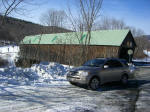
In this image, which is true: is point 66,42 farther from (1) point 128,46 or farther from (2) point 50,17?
(2) point 50,17

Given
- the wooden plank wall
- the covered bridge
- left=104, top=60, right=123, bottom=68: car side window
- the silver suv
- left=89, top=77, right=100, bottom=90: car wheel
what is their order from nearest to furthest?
the silver suv < left=89, top=77, right=100, bottom=90: car wheel < left=104, top=60, right=123, bottom=68: car side window < the wooden plank wall < the covered bridge

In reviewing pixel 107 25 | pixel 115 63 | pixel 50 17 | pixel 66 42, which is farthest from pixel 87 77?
pixel 107 25

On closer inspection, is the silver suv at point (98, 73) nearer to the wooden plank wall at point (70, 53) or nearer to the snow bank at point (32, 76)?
the snow bank at point (32, 76)

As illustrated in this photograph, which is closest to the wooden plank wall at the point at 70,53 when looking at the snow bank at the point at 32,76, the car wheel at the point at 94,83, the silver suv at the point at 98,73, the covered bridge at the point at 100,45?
the covered bridge at the point at 100,45

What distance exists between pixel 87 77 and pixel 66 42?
20.8 metres

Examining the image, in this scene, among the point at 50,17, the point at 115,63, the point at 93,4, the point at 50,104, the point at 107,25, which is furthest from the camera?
the point at 107,25

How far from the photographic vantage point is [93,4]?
50.5 ft

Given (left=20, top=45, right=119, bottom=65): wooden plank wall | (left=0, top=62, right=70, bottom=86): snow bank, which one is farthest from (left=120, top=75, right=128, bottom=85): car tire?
(left=20, top=45, right=119, bottom=65): wooden plank wall

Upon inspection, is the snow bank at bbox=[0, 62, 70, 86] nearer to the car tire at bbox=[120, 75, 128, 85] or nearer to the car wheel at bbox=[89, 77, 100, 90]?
the car wheel at bbox=[89, 77, 100, 90]

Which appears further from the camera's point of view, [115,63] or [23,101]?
[115,63]

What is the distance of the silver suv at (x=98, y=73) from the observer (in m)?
8.56

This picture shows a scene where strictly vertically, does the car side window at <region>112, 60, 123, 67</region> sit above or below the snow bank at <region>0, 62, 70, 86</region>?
above

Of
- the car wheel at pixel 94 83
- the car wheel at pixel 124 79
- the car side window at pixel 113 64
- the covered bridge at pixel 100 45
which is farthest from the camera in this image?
the covered bridge at pixel 100 45

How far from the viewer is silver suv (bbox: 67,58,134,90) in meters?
8.56
